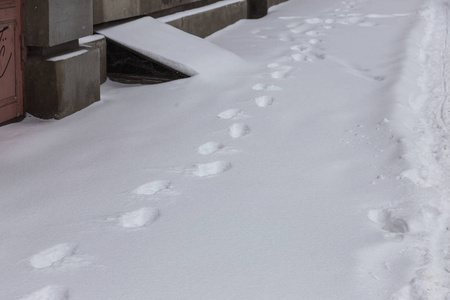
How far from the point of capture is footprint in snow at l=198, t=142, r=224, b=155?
133 inches

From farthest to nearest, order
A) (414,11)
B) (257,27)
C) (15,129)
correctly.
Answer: (414,11)
(257,27)
(15,129)

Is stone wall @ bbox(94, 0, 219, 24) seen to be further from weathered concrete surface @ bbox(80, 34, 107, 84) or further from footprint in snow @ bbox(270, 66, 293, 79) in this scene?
footprint in snow @ bbox(270, 66, 293, 79)

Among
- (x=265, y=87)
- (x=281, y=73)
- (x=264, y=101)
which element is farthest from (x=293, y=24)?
(x=264, y=101)

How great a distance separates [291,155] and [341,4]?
5.58 meters

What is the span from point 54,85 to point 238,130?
0.99 meters

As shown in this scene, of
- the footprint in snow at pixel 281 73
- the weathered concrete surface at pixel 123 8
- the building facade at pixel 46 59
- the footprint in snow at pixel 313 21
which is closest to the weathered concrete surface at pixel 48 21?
the building facade at pixel 46 59

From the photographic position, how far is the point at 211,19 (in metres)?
6.52

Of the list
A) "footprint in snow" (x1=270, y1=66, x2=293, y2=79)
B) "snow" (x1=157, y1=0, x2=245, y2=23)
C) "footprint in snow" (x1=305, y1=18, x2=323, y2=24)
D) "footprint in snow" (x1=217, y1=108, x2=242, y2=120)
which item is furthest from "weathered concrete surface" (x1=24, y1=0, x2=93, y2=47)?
"footprint in snow" (x1=305, y1=18, x2=323, y2=24)

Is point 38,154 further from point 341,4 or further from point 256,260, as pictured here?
point 341,4

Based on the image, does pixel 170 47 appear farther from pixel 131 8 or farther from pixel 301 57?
pixel 301 57

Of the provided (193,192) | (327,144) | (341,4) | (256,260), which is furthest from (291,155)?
(341,4)

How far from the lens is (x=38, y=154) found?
3.36 m

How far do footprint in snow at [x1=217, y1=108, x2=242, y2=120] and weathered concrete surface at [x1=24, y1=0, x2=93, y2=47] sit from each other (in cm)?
92

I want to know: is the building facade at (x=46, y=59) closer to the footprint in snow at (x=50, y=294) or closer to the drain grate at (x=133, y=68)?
the drain grate at (x=133, y=68)
